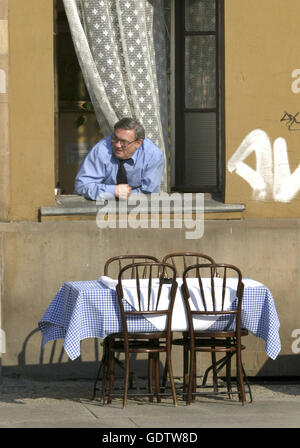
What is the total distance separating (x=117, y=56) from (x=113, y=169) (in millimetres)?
1053

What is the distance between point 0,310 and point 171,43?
9.91 feet

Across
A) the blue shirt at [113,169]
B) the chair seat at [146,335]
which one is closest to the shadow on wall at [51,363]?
the chair seat at [146,335]

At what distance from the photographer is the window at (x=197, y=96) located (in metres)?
9.68

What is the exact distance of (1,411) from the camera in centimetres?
762

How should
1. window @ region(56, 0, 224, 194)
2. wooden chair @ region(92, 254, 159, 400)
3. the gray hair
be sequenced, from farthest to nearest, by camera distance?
window @ region(56, 0, 224, 194)
the gray hair
wooden chair @ region(92, 254, 159, 400)

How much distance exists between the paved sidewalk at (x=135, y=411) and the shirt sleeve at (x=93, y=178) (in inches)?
69.5

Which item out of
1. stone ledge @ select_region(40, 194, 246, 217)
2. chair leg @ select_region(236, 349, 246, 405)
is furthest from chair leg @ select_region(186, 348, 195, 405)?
stone ledge @ select_region(40, 194, 246, 217)

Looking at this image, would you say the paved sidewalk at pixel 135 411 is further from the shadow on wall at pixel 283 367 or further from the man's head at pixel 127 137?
the man's head at pixel 127 137

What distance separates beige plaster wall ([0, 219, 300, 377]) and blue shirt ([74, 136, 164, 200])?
422 millimetres

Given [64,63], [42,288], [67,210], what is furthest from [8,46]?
[42,288]

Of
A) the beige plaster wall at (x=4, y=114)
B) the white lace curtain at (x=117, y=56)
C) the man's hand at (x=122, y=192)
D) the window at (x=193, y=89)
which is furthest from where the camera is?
the window at (x=193, y=89)

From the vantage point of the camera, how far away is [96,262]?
29.8ft

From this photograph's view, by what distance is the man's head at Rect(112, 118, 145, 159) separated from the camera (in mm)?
9141

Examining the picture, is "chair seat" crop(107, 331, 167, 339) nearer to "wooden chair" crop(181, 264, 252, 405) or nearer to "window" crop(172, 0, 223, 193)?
"wooden chair" crop(181, 264, 252, 405)
